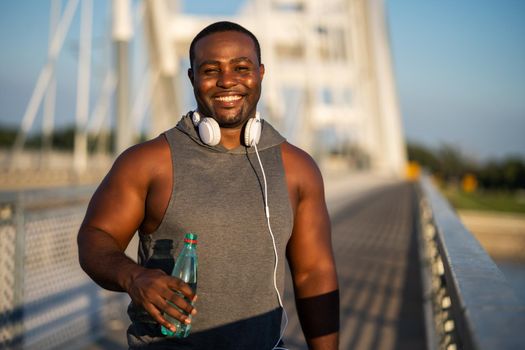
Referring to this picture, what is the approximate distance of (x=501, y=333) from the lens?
1.09 m

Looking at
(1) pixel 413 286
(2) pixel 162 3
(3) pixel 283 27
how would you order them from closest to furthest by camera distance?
1. (1) pixel 413 286
2. (2) pixel 162 3
3. (3) pixel 283 27

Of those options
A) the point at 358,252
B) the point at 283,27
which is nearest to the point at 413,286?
the point at 358,252

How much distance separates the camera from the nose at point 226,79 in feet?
6.98

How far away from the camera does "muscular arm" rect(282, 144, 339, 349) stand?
7.20 ft

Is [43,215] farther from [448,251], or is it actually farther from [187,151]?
[448,251]

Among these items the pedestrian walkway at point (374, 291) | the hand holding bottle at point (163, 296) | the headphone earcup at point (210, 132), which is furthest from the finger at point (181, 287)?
the pedestrian walkway at point (374, 291)

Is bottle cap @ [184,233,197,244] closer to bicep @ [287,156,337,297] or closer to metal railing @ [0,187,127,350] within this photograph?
bicep @ [287,156,337,297]

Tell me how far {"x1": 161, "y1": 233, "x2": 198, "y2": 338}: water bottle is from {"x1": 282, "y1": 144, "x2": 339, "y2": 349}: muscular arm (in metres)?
0.46

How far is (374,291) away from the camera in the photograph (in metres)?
6.86

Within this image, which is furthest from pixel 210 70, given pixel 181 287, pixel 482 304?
pixel 482 304

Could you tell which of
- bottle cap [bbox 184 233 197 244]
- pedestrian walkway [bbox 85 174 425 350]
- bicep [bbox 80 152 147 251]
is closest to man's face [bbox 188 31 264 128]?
bicep [bbox 80 152 147 251]

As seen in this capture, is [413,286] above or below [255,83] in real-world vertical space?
below

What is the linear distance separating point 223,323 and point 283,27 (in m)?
26.8

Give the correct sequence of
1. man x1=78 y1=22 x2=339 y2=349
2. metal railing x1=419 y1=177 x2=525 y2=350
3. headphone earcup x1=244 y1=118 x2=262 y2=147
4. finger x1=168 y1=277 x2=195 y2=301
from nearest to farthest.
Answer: metal railing x1=419 y1=177 x2=525 y2=350, finger x1=168 y1=277 x2=195 y2=301, man x1=78 y1=22 x2=339 y2=349, headphone earcup x1=244 y1=118 x2=262 y2=147
